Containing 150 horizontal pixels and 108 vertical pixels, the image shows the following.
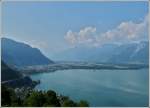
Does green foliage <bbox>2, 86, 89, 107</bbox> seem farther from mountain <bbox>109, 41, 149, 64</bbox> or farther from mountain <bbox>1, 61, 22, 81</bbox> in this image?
mountain <bbox>109, 41, 149, 64</bbox>

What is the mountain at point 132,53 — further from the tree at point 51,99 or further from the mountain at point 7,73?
the mountain at point 7,73

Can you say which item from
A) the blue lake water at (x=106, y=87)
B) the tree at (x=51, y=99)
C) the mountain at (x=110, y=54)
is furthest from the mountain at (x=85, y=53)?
the tree at (x=51, y=99)

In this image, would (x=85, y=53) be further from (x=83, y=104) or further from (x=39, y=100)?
(x=39, y=100)

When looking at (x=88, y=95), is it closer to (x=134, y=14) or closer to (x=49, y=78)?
(x=49, y=78)

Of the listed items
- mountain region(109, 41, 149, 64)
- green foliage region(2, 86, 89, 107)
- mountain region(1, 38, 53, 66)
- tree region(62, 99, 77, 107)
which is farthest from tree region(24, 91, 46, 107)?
mountain region(109, 41, 149, 64)

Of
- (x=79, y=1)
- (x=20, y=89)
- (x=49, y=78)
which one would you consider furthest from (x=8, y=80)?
→ (x=79, y=1)

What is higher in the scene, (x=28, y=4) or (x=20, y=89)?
(x=28, y=4)
